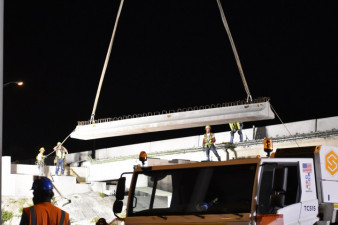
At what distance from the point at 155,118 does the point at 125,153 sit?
861 cm

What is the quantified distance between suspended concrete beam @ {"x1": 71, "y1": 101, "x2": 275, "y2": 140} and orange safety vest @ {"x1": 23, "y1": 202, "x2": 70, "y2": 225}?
1758cm

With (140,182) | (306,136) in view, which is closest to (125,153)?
(306,136)

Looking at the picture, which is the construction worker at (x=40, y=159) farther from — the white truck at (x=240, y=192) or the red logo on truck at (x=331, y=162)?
the red logo on truck at (x=331, y=162)

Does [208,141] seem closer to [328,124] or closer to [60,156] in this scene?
[328,124]

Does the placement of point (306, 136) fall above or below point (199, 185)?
above

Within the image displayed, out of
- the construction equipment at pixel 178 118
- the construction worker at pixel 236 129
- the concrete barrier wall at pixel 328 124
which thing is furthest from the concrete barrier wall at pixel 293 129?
the construction equipment at pixel 178 118

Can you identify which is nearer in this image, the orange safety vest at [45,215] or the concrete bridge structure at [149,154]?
the orange safety vest at [45,215]

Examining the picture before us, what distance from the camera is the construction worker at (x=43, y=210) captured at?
4684 millimetres

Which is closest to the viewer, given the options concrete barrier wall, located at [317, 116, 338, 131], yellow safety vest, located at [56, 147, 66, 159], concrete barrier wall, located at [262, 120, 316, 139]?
concrete barrier wall, located at [317, 116, 338, 131]

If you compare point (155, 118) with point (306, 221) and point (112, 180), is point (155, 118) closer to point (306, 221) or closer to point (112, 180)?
point (112, 180)

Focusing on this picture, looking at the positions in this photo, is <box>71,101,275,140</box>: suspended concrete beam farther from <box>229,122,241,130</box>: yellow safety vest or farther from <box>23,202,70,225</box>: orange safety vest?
<box>23,202,70,225</box>: orange safety vest

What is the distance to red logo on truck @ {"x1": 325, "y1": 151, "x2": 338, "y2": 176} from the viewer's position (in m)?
8.48

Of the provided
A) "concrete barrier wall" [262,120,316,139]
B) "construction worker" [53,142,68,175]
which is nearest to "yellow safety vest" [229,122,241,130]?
"concrete barrier wall" [262,120,316,139]

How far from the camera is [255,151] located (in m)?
25.1
